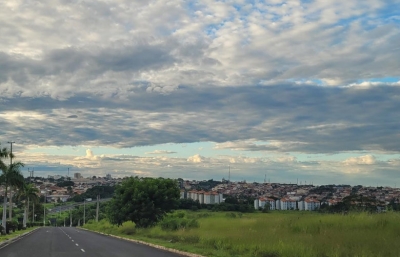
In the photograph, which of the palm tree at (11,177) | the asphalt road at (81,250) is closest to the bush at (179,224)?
the asphalt road at (81,250)

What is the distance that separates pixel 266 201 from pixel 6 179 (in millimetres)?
47901

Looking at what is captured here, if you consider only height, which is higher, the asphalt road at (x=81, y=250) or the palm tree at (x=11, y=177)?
the palm tree at (x=11, y=177)

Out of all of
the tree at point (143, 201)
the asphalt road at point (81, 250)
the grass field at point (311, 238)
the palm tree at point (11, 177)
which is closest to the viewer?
the grass field at point (311, 238)

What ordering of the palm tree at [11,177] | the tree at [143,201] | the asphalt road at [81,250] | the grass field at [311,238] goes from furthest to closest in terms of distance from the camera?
1. the palm tree at [11,177]
2. the tree at [143,201]
3. the asphalt road at [81,250]
4. the grass field at [311,238]

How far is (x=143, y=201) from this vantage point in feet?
164

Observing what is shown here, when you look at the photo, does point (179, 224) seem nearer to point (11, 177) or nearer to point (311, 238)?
point (311, 238)

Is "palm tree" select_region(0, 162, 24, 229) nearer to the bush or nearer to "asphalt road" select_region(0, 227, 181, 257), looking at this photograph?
the bush

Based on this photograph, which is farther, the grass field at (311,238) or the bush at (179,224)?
the bush at (179,224)

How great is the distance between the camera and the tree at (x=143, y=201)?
1962 inches

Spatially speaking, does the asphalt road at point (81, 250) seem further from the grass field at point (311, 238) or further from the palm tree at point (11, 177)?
the palm tree at point (11, 177)

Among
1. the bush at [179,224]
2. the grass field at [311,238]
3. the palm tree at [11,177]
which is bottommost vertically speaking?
the bush at [179,224]

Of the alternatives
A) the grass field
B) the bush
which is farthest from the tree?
the grass field

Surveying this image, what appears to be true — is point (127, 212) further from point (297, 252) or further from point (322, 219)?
point (297, 252)

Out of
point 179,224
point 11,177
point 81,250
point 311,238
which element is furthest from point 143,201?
point 311,238
